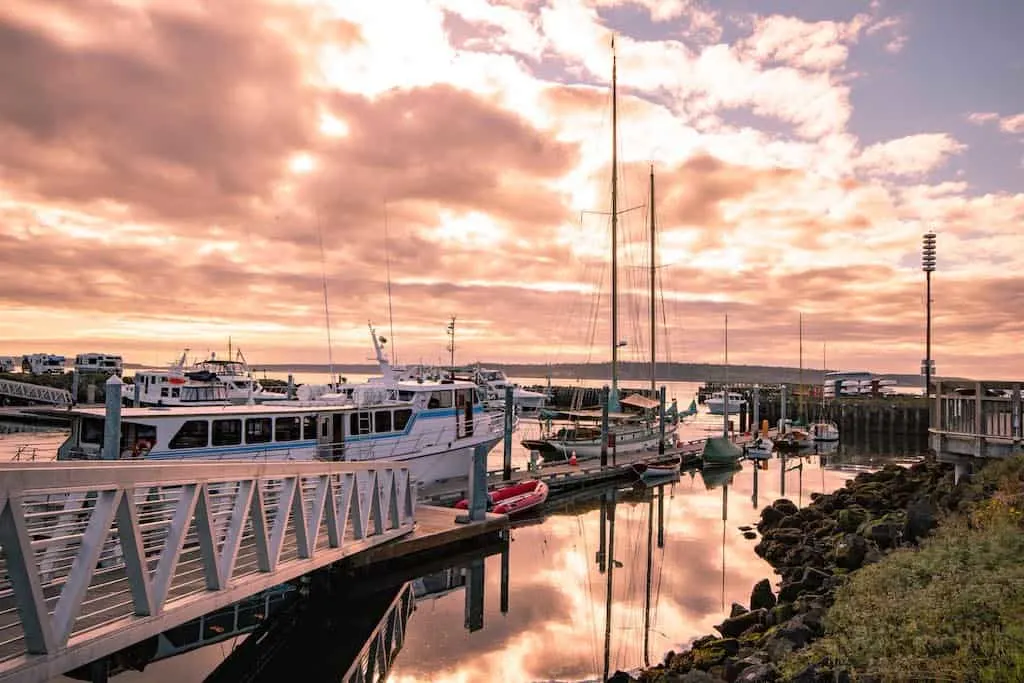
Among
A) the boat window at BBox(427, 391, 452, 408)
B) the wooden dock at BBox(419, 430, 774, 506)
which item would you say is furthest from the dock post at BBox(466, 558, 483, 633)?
the boat window at BBox(427, 391, 452, 408)

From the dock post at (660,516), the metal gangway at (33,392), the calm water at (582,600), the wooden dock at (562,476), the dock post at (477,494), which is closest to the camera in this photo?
the calm water at (582,600)

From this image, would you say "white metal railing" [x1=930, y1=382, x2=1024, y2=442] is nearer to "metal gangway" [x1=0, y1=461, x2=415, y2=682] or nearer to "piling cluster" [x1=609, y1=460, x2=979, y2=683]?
"piling cluster" [x1=609, y1=460, x2=979, y2=683]

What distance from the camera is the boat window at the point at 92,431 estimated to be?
1891 cm

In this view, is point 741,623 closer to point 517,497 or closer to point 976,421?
point 976,421

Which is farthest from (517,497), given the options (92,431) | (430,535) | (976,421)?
Result: (976,421)

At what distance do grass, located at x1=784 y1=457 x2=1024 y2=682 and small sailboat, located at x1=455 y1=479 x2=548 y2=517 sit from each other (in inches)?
557

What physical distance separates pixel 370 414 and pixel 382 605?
9621mm

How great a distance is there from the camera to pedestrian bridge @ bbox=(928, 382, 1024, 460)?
18.7m

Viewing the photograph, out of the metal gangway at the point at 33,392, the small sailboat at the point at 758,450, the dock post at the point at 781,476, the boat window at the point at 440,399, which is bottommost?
the dock post at the point at 781,476

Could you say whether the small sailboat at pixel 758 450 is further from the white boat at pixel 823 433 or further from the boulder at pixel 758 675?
the boulder at pixel 758 675

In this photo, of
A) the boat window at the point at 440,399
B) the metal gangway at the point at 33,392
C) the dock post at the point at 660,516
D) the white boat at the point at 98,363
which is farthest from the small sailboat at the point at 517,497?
the white boat at the point at 98,363

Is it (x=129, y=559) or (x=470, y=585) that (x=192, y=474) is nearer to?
(x=129, y=559)

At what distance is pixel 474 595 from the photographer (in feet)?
60.3

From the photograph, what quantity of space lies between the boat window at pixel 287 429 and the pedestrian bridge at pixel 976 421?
19.2 m
